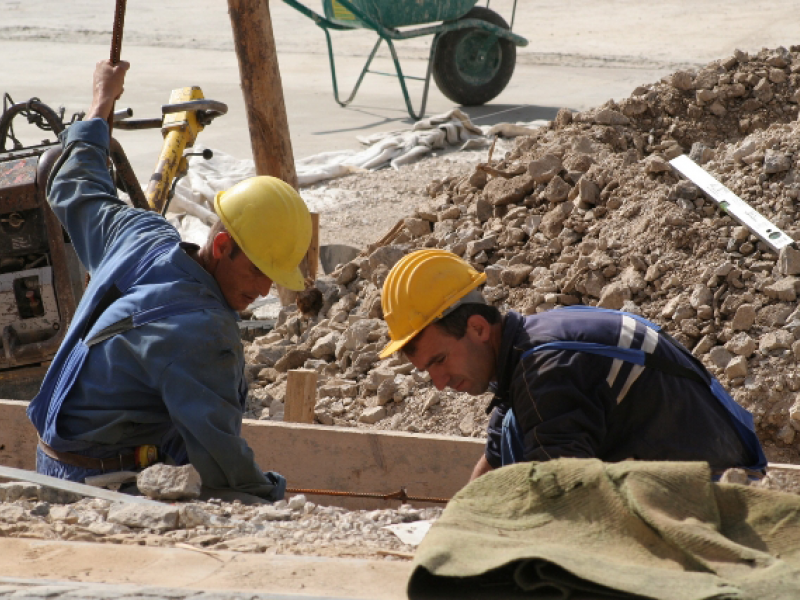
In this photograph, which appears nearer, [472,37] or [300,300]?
[300,300]

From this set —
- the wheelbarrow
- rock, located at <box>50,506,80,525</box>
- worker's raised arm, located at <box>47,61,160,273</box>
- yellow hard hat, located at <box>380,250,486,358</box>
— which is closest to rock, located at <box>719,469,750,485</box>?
yellow hard hat, located at <box>380,250,486,358</box>

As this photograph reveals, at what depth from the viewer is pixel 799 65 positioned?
7.23 meters

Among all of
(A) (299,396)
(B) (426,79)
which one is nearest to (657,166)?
(A) (299,396)

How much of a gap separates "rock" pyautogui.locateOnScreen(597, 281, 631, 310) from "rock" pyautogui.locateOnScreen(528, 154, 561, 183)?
1268 mm

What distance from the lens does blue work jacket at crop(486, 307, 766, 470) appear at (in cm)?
279

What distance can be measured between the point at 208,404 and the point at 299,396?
6.01 feet

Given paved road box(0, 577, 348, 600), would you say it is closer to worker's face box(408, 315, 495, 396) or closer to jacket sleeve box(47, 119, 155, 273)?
worker's face box(408, 315, 495, 396)

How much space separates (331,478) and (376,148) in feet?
22.5

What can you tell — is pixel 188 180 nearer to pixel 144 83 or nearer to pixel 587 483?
pixel 144 83

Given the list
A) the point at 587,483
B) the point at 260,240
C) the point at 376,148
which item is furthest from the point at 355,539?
the point at 376,148

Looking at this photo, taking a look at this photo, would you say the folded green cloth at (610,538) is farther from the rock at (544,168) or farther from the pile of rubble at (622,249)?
the rock at (544,168)

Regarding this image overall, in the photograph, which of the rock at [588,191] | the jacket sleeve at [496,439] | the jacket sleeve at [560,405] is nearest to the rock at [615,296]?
the rock at [588,191]

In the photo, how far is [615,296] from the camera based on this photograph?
17.9 feet

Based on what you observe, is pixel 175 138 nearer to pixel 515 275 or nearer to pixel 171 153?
pixel 171 153
